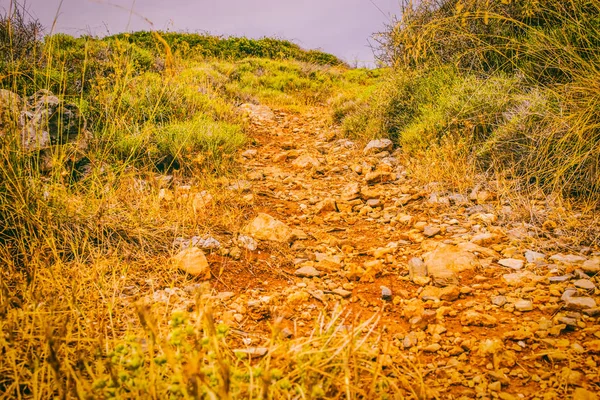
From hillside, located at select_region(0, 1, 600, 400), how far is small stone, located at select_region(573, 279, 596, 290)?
0.01 meters

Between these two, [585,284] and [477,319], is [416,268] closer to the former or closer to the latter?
[477,319]

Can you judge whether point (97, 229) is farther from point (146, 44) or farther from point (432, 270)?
point (146, 44)

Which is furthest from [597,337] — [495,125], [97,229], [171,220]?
[97,229]

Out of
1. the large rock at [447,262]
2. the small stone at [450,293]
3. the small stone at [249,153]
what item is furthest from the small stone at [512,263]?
the small stone at [249,153]

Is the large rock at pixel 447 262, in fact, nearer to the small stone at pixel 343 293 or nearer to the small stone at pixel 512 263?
the small stone at pixel 512 263

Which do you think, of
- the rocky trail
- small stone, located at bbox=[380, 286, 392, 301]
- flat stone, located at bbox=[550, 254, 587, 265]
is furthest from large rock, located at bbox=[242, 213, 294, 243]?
flat stone, located at bbox=[550, 254, 587, 265]

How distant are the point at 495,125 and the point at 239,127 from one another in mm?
3340

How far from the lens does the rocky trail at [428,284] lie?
143cm

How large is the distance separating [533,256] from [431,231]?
0.68 m

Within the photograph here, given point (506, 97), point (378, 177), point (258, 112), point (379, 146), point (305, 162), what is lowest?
point (378, 177)

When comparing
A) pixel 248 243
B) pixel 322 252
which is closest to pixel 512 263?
pixel 322 252

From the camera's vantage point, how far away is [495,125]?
3.27 meters

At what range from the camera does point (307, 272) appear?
2.25 m

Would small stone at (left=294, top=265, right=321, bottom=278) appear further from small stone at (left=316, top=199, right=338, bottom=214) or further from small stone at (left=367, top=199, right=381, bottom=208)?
small stone at (left=367, top=199, right=381, bottom=208)
